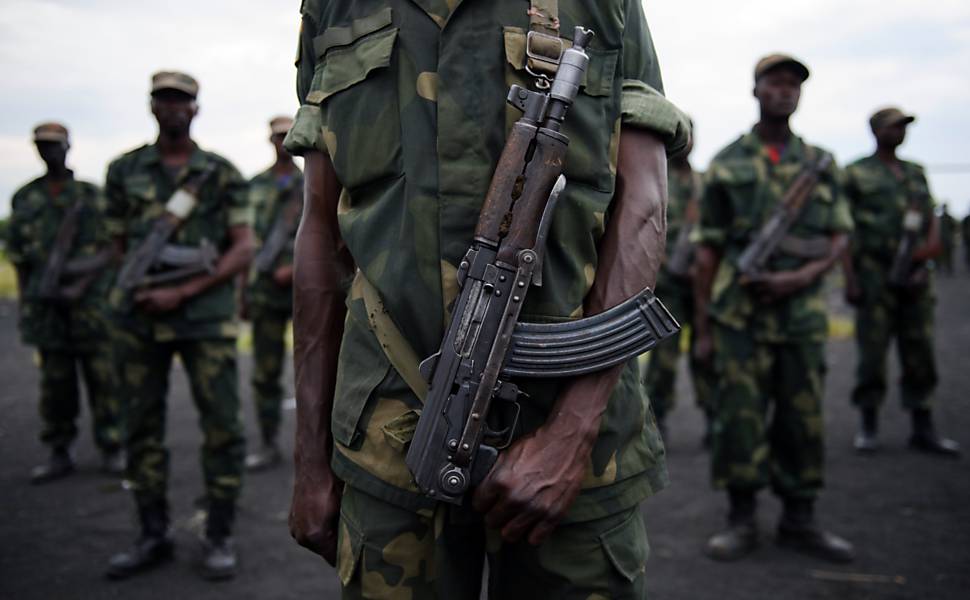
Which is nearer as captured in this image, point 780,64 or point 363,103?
point 363,103

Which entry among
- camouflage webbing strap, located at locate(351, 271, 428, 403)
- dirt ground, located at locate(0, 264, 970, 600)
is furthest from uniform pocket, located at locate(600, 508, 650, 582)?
dirt ground, located at locate(0, 264, 970, 600)

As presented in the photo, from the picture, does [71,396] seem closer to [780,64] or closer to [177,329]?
[177,329]

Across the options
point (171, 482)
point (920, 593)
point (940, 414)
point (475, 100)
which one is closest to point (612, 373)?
point (475, 100)

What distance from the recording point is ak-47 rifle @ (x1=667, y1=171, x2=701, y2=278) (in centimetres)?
680

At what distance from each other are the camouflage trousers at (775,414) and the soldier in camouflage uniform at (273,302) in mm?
3437

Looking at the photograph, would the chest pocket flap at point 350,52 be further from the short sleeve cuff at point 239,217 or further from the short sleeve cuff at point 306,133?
the short sleeve cuff at point 239,217

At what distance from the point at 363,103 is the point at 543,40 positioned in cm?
38

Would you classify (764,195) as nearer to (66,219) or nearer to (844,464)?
(844,464)

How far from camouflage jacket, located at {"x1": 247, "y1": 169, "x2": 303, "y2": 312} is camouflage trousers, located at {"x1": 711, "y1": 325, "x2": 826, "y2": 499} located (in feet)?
11.4

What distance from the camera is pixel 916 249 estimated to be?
6.46 metres

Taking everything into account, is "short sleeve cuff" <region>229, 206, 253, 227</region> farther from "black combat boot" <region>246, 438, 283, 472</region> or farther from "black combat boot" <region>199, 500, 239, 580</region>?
"black combat boot" <region>246, 438, 283, 472</region>

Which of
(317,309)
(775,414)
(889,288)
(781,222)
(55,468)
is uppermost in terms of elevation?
(781,222)

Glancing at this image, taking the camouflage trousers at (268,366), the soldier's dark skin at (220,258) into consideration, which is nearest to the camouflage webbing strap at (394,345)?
the soldier's dark skin at (220,258)

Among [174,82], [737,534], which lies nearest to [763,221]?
[737,534]
